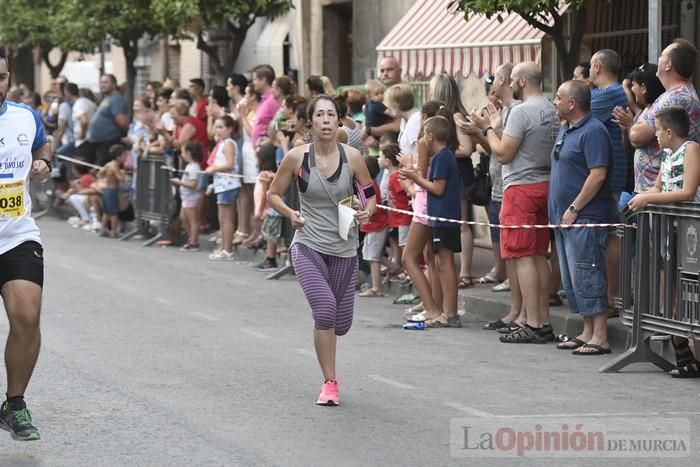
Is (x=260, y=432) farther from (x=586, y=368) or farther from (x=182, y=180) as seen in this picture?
(x=182, y=180)

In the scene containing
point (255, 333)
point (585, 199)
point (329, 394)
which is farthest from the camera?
point (255, 333)

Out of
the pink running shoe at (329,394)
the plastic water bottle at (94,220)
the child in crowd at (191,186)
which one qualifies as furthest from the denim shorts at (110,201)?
the pink running shoe at (329,394)

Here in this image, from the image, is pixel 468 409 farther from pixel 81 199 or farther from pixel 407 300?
pixel 81 199

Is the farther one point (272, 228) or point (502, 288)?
point (272, 228)

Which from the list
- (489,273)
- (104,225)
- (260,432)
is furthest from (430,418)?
(104,225)

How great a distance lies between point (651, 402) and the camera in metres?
9.06

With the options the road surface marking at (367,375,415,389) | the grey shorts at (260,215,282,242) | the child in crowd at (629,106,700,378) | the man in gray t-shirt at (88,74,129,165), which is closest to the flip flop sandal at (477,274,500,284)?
the grey shorts at (260,215,282,242)

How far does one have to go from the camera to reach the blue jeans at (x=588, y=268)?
11062 mm

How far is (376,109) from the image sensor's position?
15.4m

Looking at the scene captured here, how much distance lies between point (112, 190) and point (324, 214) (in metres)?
12.5

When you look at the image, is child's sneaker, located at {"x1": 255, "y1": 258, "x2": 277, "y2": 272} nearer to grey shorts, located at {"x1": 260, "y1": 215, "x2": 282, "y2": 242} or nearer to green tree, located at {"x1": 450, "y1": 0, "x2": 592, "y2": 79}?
grey shorts, located at {"x1": 260, "y1": 215, "x2": 282, "y2": 242}

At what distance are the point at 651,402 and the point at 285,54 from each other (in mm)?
18715

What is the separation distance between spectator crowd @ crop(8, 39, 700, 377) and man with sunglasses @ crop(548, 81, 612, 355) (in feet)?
0.03

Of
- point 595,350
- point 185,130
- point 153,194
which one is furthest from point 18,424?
point 153,194
